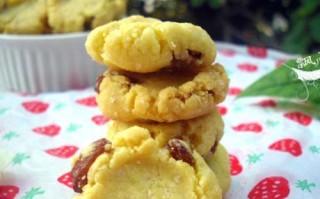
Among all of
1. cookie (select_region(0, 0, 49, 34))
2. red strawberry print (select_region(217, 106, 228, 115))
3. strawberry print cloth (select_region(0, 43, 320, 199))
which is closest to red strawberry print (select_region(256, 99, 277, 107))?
strawberry print cloth (select_region(0, 43, 320, 199))

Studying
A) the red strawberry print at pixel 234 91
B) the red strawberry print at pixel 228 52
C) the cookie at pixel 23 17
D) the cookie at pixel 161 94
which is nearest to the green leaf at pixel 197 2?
the red strawberry print at pixel 228 52

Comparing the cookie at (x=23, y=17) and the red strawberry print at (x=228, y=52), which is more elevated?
the cookie at (x=23, y=17)

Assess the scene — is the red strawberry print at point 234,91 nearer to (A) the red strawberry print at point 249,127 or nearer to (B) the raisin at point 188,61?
(A) the red strawberry print at point 249,127

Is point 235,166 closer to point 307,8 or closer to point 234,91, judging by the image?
point 234,91

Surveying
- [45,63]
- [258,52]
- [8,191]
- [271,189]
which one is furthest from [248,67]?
[8,191]

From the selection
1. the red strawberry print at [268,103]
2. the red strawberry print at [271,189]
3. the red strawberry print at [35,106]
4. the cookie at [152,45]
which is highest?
the cookie at [152,45]

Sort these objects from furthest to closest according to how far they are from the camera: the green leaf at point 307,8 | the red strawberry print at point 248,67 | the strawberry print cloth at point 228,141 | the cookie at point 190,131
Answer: the green leaf at point 307,8, the red strawberry print at point 248,67, the strawberry print cloth at point 228,141, the cookie at point 190,131
